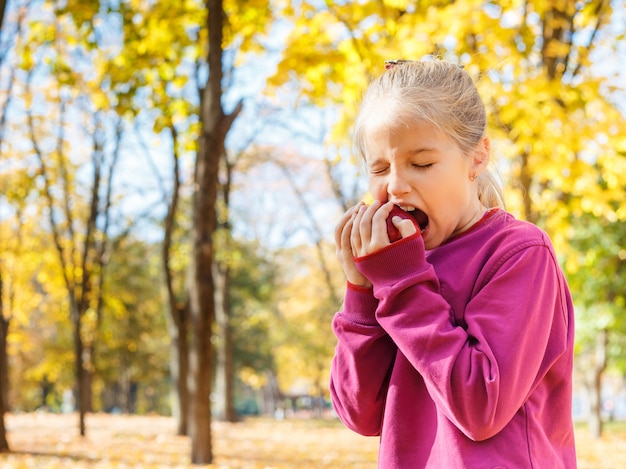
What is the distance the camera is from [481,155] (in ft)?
4.51

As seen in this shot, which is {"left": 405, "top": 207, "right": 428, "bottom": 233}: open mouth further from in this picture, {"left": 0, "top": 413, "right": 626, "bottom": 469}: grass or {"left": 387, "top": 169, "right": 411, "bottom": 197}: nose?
{"left": 0, "top": 413, "right": 626, "bottom": 469}: grass

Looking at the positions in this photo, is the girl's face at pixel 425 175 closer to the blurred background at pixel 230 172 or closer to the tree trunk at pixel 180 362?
the blurred background at pixel 230 172

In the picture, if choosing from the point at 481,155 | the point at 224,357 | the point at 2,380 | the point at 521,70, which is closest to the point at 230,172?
the point at 224,357

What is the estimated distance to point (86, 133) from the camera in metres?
16.0

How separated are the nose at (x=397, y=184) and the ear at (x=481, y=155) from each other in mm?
161

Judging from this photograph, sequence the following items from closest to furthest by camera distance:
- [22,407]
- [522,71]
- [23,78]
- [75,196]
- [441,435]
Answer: [441,435], [522,71], [23,78], [75,196], [22,407]

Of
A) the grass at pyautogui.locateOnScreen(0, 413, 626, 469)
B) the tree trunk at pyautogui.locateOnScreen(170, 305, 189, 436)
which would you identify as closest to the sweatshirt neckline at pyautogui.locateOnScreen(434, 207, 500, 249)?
the grass at pyautogui.locateOnScreen(0, 413, 626, 469)

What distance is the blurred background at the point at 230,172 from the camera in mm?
5785

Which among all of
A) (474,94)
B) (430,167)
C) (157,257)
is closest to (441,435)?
(430,167)

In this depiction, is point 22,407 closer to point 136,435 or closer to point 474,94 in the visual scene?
point 136,435

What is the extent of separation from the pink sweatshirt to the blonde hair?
152 mm

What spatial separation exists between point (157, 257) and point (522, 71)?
869 inches

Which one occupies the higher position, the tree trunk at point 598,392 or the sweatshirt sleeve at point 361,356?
the sweatshirt sleeve at point 361,356

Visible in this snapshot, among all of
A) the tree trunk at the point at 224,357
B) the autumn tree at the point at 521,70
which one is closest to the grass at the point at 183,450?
the tree trunk at the point at 224,357
